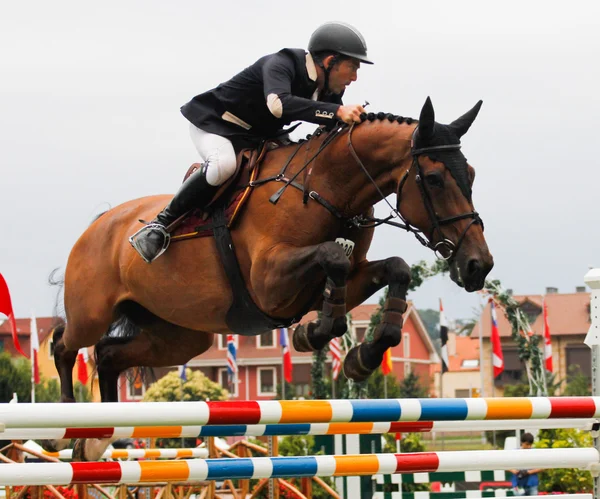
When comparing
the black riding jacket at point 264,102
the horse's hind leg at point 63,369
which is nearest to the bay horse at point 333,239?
the black riding jacket at point 264,102

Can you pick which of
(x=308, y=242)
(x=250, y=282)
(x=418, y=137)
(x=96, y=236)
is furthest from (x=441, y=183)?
(x=96, y=236)

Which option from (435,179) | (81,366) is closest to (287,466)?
(435,179)

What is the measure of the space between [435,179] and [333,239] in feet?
2.38

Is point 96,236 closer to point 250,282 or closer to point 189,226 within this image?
point 189,226

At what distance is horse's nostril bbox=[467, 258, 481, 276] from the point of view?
191 inches

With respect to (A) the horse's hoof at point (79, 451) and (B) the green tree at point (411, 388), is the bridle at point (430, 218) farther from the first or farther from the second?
(B) the green tree at point (411, 388)

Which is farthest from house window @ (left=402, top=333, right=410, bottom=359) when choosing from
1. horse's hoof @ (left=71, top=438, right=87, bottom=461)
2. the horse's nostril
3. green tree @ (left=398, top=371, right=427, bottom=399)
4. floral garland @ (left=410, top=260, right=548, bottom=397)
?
the horse's nostril

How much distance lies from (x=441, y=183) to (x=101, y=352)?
323 centimetres

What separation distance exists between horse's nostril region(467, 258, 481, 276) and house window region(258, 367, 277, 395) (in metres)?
52.5

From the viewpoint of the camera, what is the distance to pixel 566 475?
36.4 feet

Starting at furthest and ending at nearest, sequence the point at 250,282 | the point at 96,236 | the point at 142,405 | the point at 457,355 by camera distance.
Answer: the point at 457,355 < the point at 96,236 < the point at 250,282 < the point at 142,405

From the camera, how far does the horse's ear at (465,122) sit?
525 cm

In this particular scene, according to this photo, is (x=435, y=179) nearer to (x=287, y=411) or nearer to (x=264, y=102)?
(x=264, y=102)

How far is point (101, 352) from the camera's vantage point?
7.13 metres
